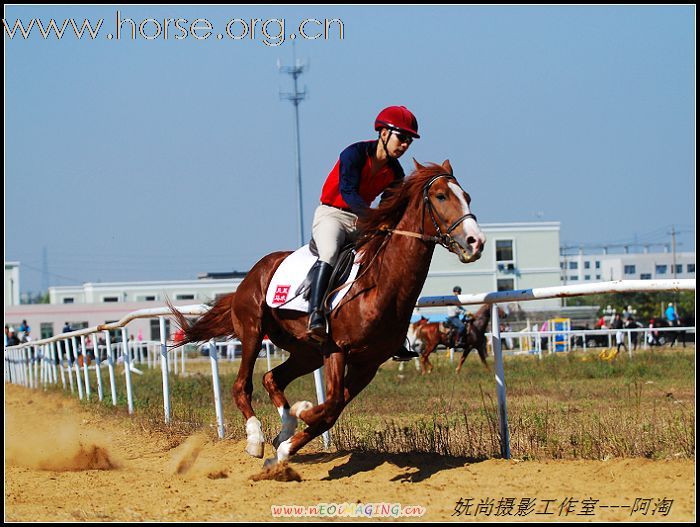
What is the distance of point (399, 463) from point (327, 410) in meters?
0.90

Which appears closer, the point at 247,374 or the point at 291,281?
the point at 291,281

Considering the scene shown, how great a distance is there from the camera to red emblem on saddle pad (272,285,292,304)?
7.94m

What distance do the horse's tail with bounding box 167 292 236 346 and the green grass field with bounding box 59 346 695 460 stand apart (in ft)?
3.29

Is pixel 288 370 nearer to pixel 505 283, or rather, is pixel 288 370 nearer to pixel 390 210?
pixel 390 210

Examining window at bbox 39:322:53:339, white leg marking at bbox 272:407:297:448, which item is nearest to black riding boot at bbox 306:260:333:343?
white leg marking at bbox 272:407:297:448

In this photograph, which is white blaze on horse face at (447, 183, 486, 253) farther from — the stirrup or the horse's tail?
the horse's tail

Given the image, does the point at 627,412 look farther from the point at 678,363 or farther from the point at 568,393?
the point at 678,363

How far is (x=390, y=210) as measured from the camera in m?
7.53


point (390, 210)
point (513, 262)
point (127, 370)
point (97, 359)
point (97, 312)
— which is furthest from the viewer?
point (513, 262)

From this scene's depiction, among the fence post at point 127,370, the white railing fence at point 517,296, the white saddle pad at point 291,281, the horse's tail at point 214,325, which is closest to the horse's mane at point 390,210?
the white saddle pad at point 291,281

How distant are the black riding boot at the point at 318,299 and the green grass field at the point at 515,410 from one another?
149cm

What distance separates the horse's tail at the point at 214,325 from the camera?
Answer: 9352mm

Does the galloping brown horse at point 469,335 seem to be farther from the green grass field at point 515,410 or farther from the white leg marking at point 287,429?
the white leg marking at point 287,429

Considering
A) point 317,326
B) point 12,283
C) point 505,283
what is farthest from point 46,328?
point 317,326
